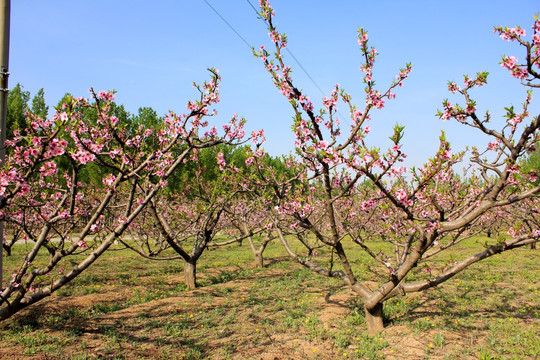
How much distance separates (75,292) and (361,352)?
9.03 metres

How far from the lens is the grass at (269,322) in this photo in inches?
236

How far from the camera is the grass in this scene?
236 inches

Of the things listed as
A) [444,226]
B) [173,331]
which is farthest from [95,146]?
[444,226]

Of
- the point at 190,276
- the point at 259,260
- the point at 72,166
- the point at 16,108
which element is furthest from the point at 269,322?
the point at 16,108

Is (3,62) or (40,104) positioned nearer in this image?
(3,62)

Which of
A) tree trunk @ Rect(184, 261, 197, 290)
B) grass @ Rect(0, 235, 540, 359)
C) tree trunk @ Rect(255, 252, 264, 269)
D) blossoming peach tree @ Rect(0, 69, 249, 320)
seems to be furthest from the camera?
tree trunk @ Rect(255, 252, 264, 269)

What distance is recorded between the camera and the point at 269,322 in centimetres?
770

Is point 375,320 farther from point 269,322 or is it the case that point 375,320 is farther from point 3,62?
point 3,62

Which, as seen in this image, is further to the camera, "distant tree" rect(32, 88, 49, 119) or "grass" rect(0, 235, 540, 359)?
"distant tree" rect(32, 88, 49, 119)

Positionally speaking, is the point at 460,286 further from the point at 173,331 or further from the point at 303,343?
the point at 173,331

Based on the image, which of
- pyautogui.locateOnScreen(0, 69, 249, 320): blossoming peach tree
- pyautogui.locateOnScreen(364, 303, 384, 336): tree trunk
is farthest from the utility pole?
pyautogui.locateOnScreen(364, 303, 384, 336): tree trunk

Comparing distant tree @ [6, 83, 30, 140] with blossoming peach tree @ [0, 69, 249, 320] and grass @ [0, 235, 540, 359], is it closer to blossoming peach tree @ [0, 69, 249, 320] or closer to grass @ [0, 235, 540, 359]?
grass @ [0, 235, 540, 359]

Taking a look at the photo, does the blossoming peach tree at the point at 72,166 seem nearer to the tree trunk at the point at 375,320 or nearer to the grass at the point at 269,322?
the grass at the point at 269,322

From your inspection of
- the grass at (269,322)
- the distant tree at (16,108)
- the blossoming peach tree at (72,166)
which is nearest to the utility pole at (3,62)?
the blossoming peach tree at (72,166)
